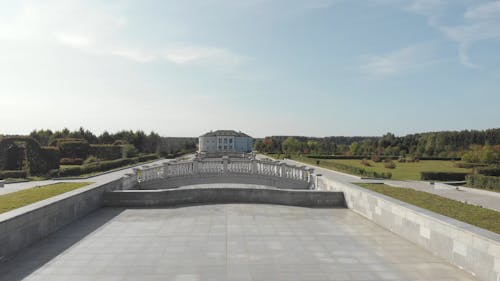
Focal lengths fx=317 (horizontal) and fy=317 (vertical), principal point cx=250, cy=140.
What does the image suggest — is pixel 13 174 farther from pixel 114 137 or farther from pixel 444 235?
pixel 114 137

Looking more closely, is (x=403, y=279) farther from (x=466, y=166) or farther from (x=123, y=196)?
(x=466, y=166)

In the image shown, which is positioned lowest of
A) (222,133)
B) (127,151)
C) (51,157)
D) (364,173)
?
(364,173)

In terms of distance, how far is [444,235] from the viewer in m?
5.75

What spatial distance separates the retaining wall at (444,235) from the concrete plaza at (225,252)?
0.18 meters

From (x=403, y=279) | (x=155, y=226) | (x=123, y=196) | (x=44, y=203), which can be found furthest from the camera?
(x=123, y=196)

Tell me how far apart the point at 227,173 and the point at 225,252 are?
14475 mm

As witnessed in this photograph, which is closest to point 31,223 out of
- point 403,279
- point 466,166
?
point 403,279

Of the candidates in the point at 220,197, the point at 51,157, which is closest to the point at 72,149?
the point at 51,157

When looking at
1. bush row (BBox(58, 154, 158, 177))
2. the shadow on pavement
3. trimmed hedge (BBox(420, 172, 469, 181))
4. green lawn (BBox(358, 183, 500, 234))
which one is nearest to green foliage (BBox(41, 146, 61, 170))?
bush row (BBox(58, 154, 158, 177))

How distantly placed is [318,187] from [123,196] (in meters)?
9.43

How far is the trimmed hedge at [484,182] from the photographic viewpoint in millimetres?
18781

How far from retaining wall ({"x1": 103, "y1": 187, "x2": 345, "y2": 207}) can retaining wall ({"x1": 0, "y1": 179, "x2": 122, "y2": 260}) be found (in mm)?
950

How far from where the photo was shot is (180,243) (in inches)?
256

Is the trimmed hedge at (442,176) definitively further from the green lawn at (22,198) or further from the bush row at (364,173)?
the green lawn at (22,198)
